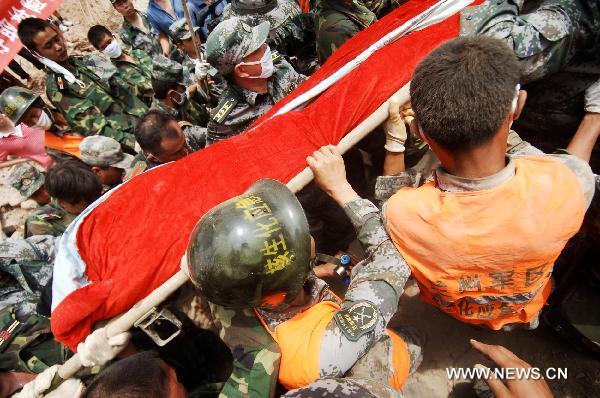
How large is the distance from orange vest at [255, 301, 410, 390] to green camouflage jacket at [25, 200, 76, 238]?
267cm

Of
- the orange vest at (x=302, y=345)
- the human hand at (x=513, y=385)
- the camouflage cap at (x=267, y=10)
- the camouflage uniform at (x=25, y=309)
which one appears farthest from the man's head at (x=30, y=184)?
the human hand at (x=513, y=385)

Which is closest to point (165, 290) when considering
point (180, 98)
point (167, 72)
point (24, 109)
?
point (180, 98)

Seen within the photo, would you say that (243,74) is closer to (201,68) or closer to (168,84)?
(201,68)

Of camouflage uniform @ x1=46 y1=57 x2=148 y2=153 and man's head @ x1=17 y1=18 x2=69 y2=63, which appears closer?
man's head @ x1=17 y1=18 x2=69 y2=63

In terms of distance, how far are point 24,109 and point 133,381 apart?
4.42 m

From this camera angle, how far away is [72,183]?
3.07 m

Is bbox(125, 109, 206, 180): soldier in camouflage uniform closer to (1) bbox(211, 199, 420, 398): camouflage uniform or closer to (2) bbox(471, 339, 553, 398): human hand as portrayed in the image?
(1) bbox(211, 199, 420, 398): camouflage uniform

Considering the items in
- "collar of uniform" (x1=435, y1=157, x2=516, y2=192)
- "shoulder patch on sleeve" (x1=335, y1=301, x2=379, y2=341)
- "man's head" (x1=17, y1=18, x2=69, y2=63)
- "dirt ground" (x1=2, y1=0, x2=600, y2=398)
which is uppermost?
"man's head" (x1=17, y1=18, x2=69, y2=63)

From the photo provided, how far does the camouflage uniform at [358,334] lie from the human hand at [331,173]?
10cm

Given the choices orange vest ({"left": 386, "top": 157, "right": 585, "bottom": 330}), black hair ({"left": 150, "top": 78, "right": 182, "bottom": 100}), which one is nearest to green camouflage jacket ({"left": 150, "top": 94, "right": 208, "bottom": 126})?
black hair ({"left": 150, "top": 78, "right": 182, "bottom": 100})

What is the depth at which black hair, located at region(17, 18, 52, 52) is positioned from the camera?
14.8 feet

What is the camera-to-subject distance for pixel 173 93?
4.66m

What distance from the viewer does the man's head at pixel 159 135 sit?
3.33 metres

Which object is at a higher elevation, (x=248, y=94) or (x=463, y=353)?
(x=248, y=94)
